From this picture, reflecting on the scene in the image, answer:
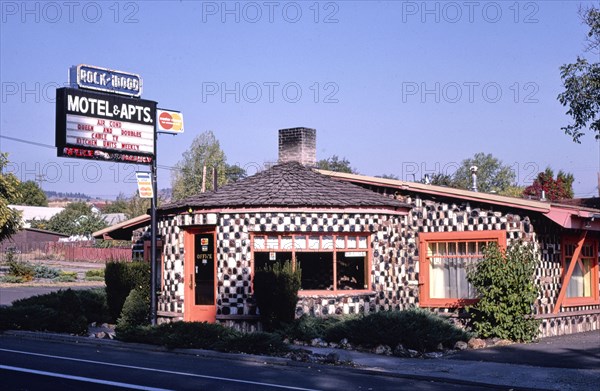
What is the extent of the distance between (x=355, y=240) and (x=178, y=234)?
183 inches

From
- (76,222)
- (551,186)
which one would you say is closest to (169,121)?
(551,186)

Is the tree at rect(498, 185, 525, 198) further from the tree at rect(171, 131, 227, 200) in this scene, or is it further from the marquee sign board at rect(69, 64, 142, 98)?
the marquee sign board at rect(69, 64, 142, 98)

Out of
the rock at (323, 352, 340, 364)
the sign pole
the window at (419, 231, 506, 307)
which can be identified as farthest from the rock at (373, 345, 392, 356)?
the sign pole

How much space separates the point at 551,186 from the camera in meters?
55.2

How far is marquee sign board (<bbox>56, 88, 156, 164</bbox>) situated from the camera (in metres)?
18.7

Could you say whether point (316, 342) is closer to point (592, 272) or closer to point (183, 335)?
point (183, 335)

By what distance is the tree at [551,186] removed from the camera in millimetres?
53656

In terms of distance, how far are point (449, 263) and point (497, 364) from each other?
6121 mm

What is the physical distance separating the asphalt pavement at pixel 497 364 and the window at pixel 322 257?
357 cm

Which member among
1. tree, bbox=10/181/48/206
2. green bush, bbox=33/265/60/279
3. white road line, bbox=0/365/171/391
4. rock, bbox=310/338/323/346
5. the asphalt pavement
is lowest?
the asphalt pavement

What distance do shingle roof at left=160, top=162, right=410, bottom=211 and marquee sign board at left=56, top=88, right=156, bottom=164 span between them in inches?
86.8

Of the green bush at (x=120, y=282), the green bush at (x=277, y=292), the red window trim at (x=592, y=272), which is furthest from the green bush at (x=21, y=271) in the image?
the red window trim at (x=592, y=272)

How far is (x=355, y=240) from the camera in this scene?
2077 centimetres

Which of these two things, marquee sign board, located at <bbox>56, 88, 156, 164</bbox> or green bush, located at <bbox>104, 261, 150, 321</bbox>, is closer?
marquee sign board, located at <bbox>56, 88, 156, 164</bbox>
